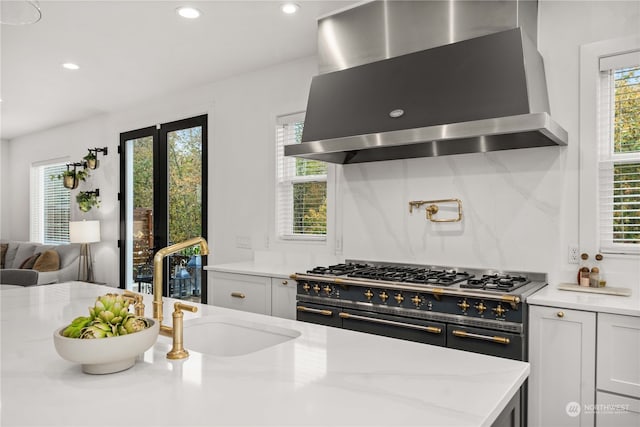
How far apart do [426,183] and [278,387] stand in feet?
7.57

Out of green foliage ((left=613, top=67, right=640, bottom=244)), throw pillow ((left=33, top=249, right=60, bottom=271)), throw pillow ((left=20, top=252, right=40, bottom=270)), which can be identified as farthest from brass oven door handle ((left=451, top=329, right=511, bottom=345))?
throw pillow ((left=20, top=252, right=40, bottom=270))

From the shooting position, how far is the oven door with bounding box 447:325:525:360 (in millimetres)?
2115

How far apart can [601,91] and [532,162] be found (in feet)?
1.68

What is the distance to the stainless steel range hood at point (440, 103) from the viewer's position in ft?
7.45

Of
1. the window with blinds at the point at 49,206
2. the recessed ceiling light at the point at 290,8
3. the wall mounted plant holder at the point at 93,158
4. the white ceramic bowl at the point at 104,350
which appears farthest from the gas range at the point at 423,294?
the window with blinds at the point at 49,206

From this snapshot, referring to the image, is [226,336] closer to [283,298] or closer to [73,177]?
[283,298]

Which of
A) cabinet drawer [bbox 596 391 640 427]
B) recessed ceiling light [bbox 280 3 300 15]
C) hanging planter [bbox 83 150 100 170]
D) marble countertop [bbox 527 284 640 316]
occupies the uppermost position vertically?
recessed ceiling light [bbox 280 3 300 15]

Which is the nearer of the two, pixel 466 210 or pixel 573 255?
pixel 573 255

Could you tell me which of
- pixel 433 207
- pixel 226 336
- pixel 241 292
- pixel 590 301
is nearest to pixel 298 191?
pixel 241 292

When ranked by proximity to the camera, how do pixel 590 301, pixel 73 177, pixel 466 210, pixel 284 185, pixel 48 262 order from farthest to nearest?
1. pixel 73 177
2. pixel 48 262
3. pixel 284 185
4. pixel 466 210
5. pixel 590 301

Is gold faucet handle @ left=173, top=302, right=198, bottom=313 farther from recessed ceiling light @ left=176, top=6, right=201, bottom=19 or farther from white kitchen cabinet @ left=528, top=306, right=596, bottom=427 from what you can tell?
recessed ceiling light @ left=176, top=6, right=201, bottom=19

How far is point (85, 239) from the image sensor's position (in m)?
5.74

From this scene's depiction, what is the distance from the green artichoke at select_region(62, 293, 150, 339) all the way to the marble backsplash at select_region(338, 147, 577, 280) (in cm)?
226

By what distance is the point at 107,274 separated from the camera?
5.92 meters
